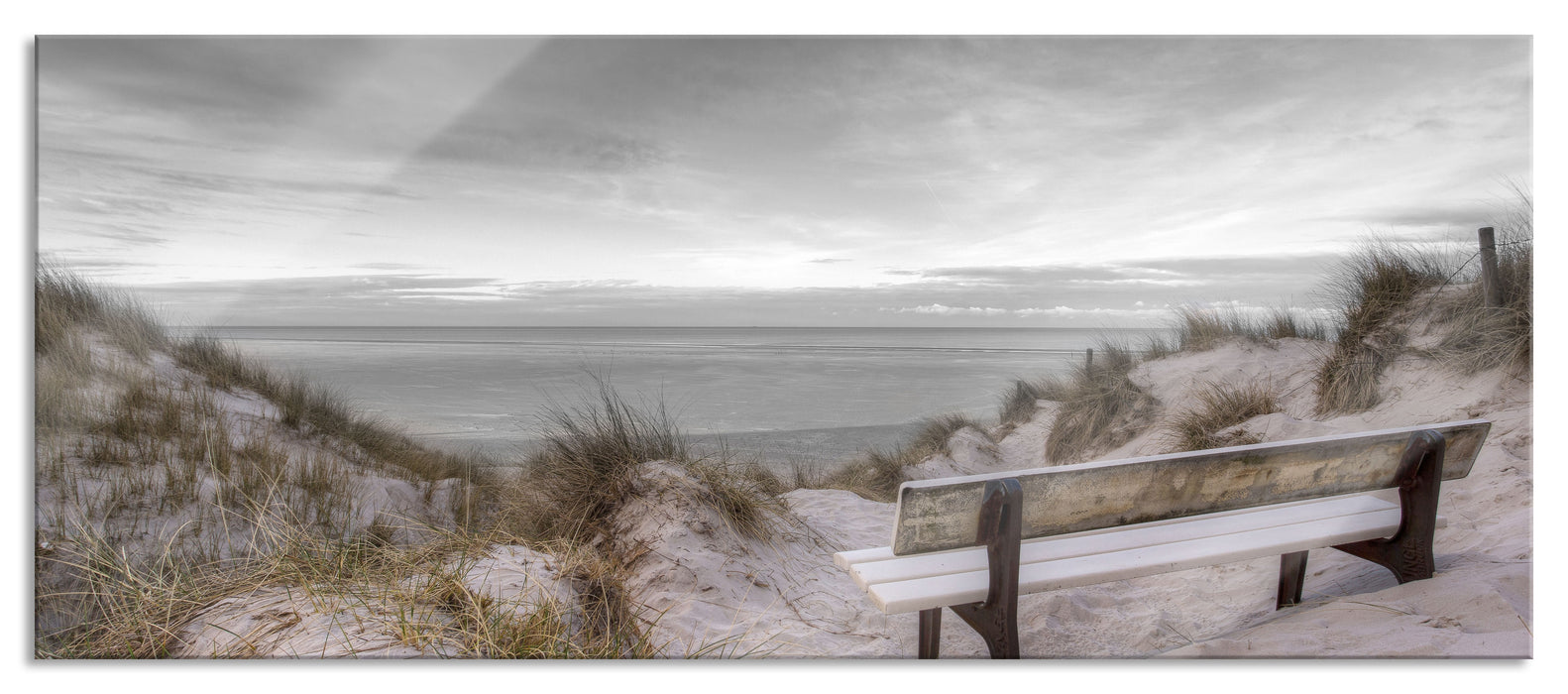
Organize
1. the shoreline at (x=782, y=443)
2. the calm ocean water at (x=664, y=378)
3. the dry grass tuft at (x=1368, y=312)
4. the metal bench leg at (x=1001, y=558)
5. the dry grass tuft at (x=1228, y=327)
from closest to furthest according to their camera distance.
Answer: the metal bench leg at (x=1001, y=558), the dry grass tuft at (x=1368, y=312), the calm ocean water at (x=664, y=378), the dry grass tuft at (x=1228, y=327), the shoreline at (x=782, y=443)

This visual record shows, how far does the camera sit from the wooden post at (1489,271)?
3155 mm

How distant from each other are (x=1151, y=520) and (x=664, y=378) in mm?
5962

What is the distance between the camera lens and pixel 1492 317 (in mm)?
3453

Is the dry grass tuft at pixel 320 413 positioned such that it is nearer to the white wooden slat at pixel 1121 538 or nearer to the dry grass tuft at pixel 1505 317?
the white wooden slat at pixel 1121 538

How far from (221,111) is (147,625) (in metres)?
2.19

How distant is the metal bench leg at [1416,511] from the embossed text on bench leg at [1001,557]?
1337 millimetres

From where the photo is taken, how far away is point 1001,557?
6.11 feet

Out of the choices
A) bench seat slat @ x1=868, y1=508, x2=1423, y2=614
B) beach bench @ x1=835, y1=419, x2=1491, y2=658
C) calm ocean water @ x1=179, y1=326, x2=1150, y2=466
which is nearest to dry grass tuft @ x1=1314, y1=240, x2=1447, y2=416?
calm ocean water @ x1=179, y1=326, x2=1150, y2=466

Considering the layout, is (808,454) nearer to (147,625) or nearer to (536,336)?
(536,336)

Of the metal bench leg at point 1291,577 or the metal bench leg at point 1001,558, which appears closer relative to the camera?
the metal bench leg at point 1001,558

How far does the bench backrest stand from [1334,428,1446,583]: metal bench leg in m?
0.04

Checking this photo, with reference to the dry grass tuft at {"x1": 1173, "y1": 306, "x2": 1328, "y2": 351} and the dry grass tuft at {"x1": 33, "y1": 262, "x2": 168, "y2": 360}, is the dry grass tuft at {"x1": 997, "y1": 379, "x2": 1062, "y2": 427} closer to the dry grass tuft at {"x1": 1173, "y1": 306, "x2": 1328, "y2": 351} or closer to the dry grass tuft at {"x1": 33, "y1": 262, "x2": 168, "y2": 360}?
the dry grass tuft at {"x1": 1173, "y1": 306, "x2": 1328, "y2": 351}

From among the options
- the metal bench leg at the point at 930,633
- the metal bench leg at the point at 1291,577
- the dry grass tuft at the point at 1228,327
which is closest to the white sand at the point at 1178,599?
the metal bench leg at the point at 1291,577

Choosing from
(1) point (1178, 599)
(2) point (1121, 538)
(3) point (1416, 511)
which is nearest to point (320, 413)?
(2) point (1121, 538)
